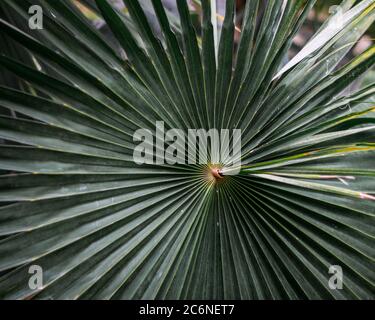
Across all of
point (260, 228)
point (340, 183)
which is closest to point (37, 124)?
point (260, 228)

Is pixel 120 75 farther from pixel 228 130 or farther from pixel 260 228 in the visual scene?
pixel 260 228

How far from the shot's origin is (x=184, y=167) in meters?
1.14

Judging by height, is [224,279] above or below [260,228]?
below

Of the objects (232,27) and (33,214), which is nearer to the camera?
(33,214)

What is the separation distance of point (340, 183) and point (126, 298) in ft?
2.02

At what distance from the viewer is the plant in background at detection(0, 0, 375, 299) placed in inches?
40.1

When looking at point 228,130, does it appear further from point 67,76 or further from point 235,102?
point 67,76

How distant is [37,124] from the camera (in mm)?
1033

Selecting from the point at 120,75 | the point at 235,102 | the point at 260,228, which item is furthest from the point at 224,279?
the point at 120,75

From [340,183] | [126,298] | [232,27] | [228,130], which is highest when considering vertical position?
A: [232,27]

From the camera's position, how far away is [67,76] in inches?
42.6

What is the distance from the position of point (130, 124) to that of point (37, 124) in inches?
8.7

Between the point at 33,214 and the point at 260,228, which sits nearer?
the point at 33,214

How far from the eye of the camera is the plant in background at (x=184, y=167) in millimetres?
1020
